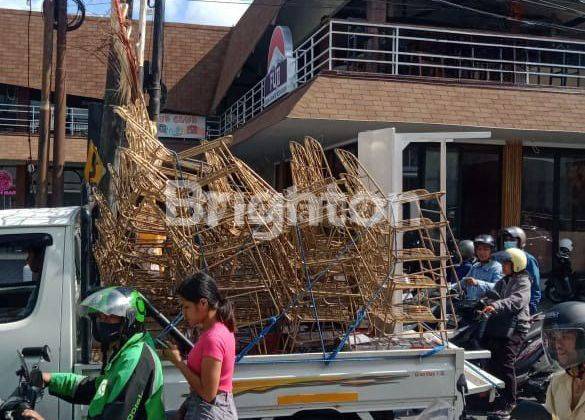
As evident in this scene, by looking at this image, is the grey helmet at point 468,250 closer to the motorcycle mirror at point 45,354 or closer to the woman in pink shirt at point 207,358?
the woman in pink shirt at point 207,358

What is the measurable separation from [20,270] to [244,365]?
1860 mm

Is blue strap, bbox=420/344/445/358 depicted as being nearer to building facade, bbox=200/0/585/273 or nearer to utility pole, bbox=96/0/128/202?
utility pole, bbox=96/0/128/202

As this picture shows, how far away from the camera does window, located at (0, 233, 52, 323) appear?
4.05m

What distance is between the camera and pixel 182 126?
2314 cm

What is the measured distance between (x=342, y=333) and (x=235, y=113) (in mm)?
17922

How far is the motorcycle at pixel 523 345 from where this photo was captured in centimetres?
629

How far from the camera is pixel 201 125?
23.5 meters

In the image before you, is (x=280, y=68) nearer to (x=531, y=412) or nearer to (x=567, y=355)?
(x=567, y=355)

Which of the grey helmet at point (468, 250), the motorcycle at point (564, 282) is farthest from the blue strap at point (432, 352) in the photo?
the motorcycle at point (564, 282)

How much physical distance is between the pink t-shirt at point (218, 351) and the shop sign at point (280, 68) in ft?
33.5

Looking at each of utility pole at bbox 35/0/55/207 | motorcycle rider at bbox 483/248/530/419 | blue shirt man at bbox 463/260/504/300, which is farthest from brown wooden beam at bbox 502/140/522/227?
utility pole at bbox 35/0/55/207

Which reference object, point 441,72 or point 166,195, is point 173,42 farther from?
point 166,195

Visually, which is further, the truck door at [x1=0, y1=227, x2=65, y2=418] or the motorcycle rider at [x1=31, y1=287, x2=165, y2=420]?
the truck door at [x1=0, y1=227, x2=65, y2=418]

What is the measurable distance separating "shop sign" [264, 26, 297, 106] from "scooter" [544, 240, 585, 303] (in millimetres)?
6011
